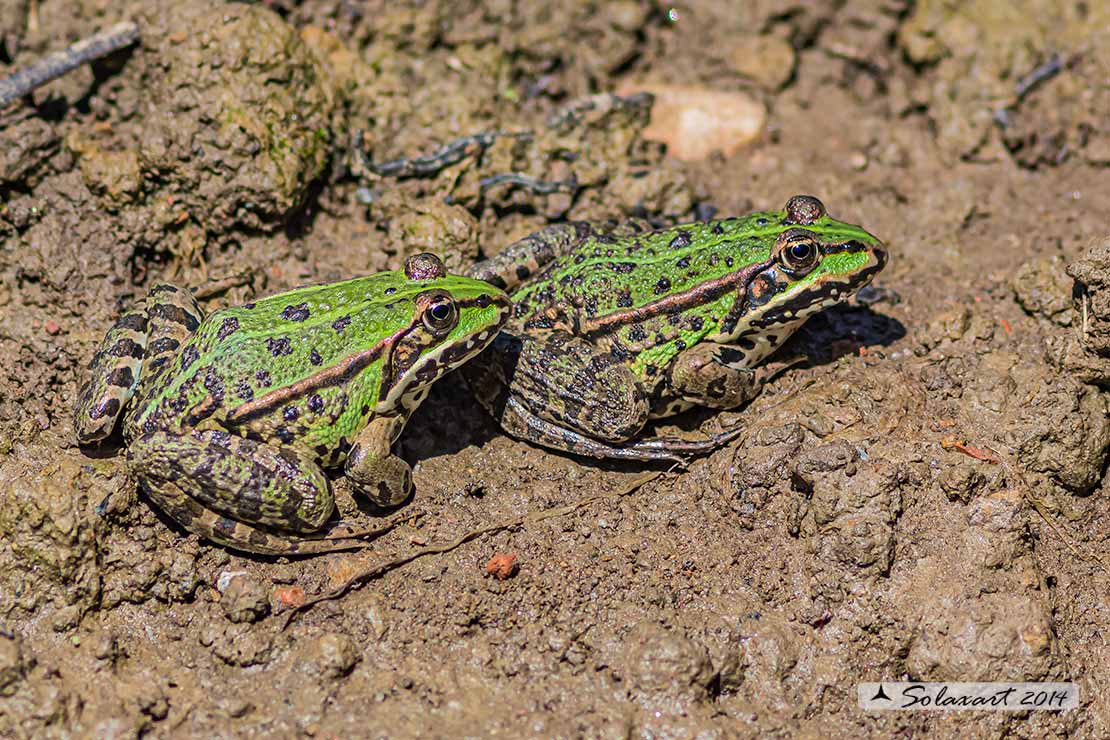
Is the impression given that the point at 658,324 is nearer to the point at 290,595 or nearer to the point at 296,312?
the point at 296,312

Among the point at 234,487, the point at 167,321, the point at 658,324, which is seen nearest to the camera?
the point at 234,487

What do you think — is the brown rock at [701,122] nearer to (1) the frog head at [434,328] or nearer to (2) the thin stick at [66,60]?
(1) the frog head at [434,328]

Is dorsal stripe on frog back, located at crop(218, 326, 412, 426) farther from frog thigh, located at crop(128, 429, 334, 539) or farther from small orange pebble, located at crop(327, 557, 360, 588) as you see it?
small orange pebble, located at crop(327, 557, 360, 588)

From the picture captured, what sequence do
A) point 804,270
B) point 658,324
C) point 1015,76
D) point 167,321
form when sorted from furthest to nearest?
Result: point 1015,76 → point 658,324 → point 804,270 → point 167,321

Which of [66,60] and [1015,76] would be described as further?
[1015,76]

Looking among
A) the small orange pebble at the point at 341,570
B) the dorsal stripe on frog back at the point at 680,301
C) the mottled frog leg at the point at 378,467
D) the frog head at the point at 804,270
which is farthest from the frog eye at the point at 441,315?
the frog head at the point at 804,270

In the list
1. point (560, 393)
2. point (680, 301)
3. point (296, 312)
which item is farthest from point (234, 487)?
point (680, 301)

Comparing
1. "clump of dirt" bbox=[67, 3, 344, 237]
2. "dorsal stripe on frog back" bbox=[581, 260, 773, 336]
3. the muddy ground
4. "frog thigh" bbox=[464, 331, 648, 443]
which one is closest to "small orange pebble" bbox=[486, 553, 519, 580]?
the muddy ground
